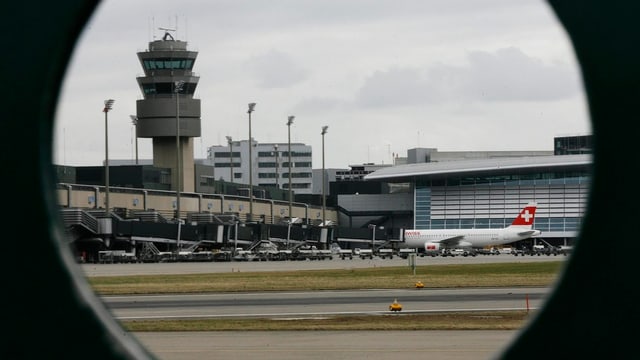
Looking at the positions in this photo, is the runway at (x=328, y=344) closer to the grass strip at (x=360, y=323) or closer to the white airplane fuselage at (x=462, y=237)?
the grass strip at (x=360, y=323)

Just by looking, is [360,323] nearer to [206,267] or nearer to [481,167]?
[206,267]

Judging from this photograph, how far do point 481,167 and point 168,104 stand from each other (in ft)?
193

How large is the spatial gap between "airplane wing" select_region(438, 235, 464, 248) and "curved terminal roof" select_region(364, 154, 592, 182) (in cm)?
4975

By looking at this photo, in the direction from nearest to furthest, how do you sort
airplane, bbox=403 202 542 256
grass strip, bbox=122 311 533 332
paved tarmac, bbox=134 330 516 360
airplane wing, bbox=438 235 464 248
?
paved tarmac, bbox=134 330 516 360 → grass strip, bbox=122 311 533 332 → airplane wing, bbox=438 235 464 248 → airplane, bbox=403 202 542 256

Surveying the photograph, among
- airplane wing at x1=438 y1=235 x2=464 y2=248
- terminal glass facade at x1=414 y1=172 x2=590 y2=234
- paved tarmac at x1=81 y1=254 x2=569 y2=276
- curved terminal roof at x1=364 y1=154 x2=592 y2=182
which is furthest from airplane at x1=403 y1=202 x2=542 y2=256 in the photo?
terminal glass facade at x1=414 y1=172 x2=590 y2=234

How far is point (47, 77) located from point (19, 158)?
1.90 feet

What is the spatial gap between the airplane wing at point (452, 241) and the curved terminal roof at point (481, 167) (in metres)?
49.8

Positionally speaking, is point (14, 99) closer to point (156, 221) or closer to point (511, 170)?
point (156, 221)

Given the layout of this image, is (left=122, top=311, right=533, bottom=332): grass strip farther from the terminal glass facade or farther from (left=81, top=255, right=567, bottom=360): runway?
the terminal glass facade

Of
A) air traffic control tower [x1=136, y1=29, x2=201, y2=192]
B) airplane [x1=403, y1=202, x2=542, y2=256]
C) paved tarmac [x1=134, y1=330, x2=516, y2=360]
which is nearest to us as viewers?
paved tarmac [x1=134, y1=330, x2=516, y2=360]

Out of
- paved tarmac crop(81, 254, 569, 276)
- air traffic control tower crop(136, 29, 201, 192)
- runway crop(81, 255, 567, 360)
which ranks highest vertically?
air traffic control tower crop(136, 29, 201, 192)

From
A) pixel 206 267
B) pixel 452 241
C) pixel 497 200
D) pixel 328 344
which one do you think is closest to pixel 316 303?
pixel 328 344

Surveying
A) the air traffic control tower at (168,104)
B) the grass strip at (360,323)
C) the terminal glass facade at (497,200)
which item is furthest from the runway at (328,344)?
the terminal glass facade at (497,200)

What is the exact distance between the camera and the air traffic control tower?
146 metres
